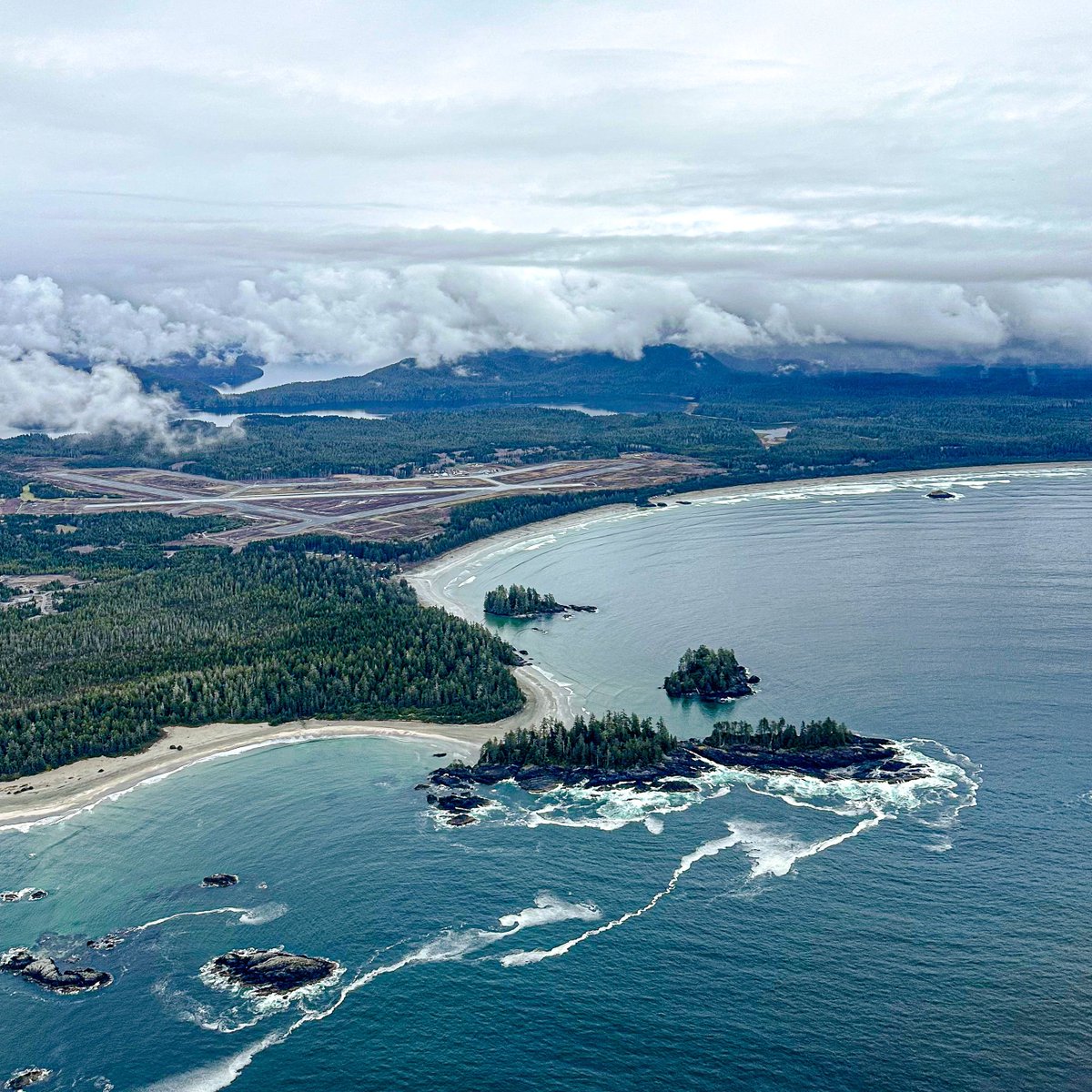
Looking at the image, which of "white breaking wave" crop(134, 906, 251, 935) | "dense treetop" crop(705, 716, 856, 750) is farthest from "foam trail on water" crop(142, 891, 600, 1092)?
"dense treetop" crop(705, 716, 856, 750)

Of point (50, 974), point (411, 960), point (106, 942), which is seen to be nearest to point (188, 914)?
point (106, 942)

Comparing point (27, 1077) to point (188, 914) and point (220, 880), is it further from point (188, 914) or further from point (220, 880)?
point (220, 880)

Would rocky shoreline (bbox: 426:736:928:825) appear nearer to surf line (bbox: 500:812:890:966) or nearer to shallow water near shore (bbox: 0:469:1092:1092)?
shallow water near shore (bbox: 0:469:1092:1092)

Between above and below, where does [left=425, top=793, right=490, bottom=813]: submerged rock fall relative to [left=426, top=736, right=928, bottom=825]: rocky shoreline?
below

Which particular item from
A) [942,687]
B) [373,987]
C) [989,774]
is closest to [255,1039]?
[373,987]

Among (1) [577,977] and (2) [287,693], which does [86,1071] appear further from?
(2) [287,693]
